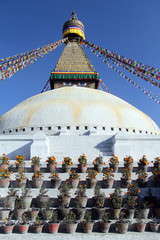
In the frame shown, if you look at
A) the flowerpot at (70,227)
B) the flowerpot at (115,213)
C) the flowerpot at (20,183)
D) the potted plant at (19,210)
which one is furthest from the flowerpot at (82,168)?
the flowerpot at (70,227)

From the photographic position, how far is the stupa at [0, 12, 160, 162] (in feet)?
42.8

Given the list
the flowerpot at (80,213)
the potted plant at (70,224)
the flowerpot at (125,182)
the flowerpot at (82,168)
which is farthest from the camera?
the flowerpot at (82,168)

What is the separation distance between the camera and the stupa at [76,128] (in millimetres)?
13031

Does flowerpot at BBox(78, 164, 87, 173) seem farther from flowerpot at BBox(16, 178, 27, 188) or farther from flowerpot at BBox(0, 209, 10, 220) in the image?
flowerpot at BBox(0, 209, 10, 220)

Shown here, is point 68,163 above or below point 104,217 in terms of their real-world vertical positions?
above

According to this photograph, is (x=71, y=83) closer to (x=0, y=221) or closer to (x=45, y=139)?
(x=45, y=139)

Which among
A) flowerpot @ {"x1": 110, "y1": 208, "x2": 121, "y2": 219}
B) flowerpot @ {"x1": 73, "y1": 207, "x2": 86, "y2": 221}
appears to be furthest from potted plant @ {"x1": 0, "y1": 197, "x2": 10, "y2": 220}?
flowerpot @ {"x1": 110, "y1": 208, "x2": 121, "y2": 219}

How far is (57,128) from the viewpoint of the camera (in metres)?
16.0

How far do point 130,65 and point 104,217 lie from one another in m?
16.3

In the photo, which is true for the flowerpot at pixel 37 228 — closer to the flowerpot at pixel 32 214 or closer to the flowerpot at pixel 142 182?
the flowerpot at pixel 32 214

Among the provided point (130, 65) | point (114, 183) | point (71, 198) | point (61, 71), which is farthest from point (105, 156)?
point (61, 71)

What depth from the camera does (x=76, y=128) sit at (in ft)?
52.3

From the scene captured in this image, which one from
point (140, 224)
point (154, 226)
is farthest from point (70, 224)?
point (154, 226)

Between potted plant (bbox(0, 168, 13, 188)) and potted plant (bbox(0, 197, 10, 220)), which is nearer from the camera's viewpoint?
Answer: potted plant (bbox(0, 197, 10, 220))
